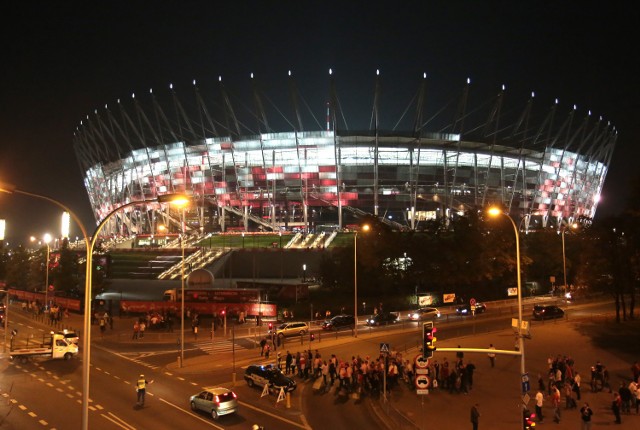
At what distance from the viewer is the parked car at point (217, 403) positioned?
1780 centimetres

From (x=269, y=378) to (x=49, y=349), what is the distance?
1468cm

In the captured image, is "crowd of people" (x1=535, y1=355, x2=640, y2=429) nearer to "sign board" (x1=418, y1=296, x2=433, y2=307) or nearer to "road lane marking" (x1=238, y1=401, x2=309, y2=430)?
"road lane marking" (x1=238, y1=401, x2=309, y2=430)

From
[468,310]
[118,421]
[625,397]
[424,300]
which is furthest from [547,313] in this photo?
[118,421]

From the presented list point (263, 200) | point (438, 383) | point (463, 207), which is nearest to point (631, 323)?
point (438, 383)

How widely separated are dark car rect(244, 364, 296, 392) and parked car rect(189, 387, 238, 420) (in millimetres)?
2664

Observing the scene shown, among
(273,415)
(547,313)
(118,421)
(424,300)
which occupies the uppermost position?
(424,300)

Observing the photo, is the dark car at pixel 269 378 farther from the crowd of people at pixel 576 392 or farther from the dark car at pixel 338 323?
the dark car at pixel 338 323

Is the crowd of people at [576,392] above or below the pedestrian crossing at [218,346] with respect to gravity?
above

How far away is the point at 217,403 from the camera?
58.4 ft

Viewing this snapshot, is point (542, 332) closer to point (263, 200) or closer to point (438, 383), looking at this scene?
point (438, 383)

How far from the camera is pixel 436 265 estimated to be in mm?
48906

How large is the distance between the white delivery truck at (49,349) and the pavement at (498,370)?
5235 mm

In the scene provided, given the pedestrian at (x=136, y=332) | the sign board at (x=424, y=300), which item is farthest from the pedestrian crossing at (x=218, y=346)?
the sign board at (x=424, y=300)

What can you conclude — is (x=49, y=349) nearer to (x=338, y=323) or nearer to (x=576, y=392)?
(x=338, y=323)
